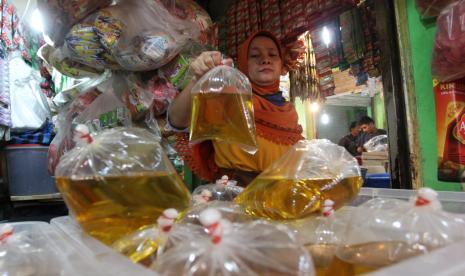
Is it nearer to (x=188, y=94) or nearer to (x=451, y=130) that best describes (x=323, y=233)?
(x=188, y=94)

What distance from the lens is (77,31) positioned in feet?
4.24

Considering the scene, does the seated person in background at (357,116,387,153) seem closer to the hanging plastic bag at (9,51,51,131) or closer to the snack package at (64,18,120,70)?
the snack package at (64,18,120,70)

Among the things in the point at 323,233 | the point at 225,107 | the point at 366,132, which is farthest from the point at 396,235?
the point at 366,132

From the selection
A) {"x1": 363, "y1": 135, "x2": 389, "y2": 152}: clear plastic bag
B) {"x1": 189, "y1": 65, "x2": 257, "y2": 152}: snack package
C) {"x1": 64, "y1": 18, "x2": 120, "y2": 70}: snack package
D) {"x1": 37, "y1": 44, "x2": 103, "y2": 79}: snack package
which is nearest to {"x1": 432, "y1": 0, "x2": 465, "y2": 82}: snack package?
{"x1": 189, "y1": 65, "x2": 257, "y2": 152}: snack package

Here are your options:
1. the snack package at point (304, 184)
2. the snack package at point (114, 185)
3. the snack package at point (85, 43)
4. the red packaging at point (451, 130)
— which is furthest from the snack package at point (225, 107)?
the red packaging at point (451, 130)

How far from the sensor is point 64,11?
132cm

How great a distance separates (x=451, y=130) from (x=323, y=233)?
3.37ft

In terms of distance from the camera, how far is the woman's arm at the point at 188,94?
2.98 ft

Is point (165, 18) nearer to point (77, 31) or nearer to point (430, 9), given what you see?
point (77, 31)

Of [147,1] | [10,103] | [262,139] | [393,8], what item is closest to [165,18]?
[147,1]

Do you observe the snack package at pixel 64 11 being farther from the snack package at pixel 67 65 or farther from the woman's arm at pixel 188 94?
the woman's arm at pixel 188 94

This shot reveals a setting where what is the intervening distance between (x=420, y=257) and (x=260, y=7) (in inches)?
73.1

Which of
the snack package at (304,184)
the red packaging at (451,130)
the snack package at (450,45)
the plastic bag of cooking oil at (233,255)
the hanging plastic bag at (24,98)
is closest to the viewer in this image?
the plastic bag of cooking oil at (233,255)

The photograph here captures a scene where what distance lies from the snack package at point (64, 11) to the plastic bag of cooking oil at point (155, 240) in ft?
3.81
